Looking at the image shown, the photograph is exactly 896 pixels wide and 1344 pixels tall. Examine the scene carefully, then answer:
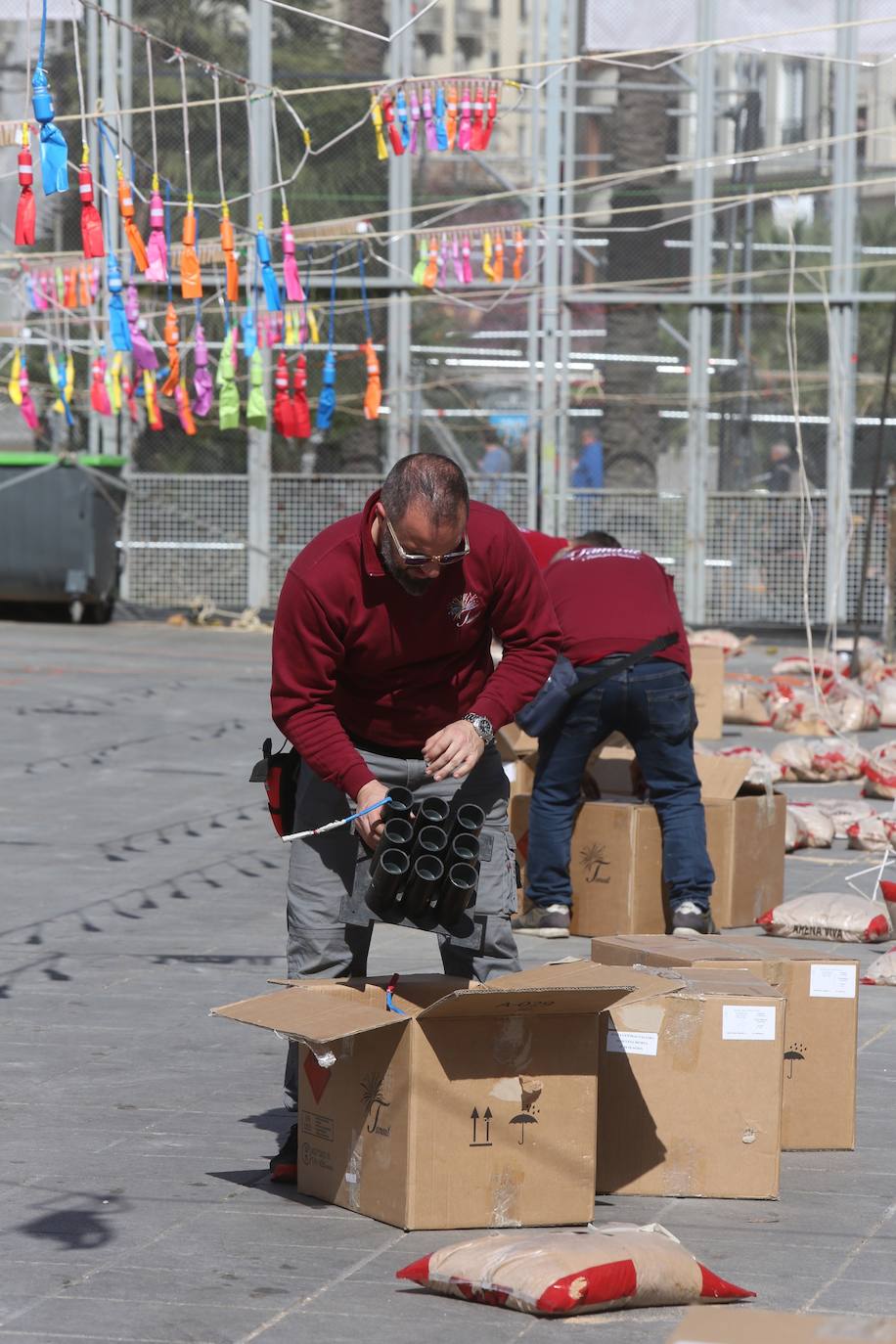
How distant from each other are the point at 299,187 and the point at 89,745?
14112 mm

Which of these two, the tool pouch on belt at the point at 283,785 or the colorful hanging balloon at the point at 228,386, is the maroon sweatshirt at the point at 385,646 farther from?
the colorful hanging balloon at the point at 228,386

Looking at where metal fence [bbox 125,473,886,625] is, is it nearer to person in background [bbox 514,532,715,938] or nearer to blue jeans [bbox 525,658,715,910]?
person in background [bbox 514,532,715,938]

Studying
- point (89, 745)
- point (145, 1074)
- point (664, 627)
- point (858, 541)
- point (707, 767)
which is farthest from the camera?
point (858, 541)

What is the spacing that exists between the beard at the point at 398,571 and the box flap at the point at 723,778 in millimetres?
4093

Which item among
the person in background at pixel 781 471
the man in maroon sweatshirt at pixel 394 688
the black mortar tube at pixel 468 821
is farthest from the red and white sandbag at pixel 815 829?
the person in background at pixel 781 471

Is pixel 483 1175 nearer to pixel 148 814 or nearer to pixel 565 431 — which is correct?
pixel 148 814

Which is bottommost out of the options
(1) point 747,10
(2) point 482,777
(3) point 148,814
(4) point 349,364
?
(3) point 148,814

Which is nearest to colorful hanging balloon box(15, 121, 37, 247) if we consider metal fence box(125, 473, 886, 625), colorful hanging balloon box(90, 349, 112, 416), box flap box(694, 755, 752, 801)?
box flap box(694, 755, 752, 801)

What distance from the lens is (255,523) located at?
87.2 feet

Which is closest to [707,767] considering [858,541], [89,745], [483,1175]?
[483,1175]

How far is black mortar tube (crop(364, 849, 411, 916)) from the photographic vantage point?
184 inches

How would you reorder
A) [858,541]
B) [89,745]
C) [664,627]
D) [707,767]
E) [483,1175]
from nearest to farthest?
[483,1175]
[664,627]
[707,767]
[89,745]
[858,541]

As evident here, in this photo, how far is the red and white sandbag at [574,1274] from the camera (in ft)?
13.2

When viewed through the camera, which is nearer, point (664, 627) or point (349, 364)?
point (664, 627)
